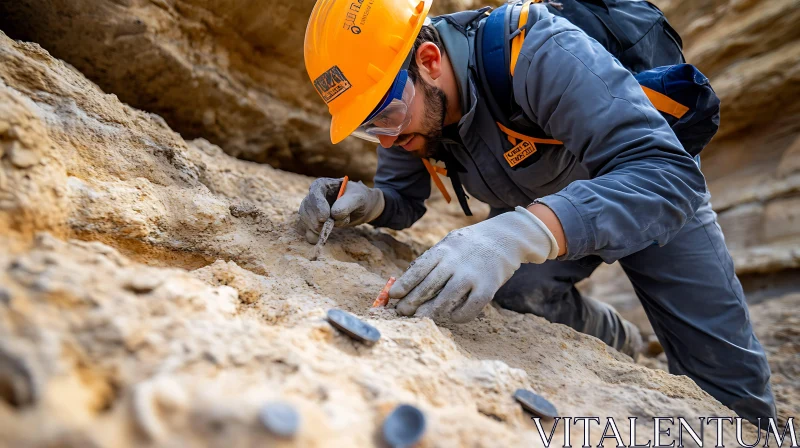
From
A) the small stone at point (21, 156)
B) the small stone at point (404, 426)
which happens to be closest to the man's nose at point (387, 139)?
the small stone at point (21, 156)

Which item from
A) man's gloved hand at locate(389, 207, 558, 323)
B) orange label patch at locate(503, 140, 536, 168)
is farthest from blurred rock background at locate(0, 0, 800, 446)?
orange label patch at locate(503, 140, 536, 168)

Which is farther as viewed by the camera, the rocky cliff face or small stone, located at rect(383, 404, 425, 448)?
the rocky cliff face

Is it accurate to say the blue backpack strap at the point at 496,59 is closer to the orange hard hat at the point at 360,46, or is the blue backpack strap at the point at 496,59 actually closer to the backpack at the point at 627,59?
the backpack at the point at 627,59

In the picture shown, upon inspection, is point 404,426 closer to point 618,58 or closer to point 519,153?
point 519,153

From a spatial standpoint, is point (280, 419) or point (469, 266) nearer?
point (280, 419)

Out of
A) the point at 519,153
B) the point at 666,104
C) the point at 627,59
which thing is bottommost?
the point at 519,153

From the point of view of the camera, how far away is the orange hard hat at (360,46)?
167cm

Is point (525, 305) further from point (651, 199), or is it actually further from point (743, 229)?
point (743, 229)

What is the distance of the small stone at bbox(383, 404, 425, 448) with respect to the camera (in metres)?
0.77

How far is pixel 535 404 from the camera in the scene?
101 centimetres

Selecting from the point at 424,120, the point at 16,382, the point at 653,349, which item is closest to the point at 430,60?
the point at 424,120

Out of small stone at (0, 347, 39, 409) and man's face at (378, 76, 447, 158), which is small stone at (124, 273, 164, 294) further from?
man's face at (378, 76, 447, 158)

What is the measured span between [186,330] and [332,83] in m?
1.21

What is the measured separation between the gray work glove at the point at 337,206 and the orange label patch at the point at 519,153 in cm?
66
